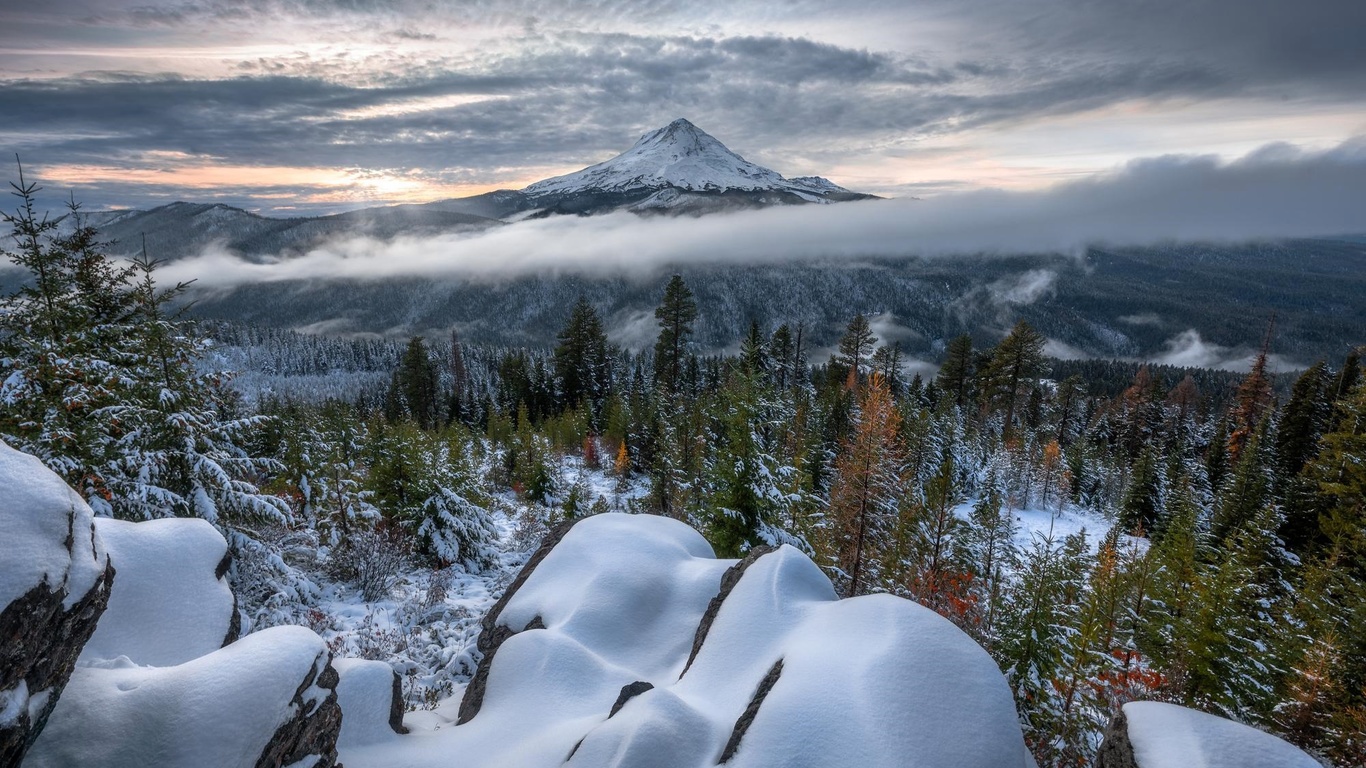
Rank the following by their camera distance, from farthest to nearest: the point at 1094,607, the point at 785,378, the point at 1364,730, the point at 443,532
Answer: the point at 785,378 < the point at 443,532 < the point at 1094,607 < the point at 1364,730

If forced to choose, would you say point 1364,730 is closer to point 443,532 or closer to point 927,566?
point 927,566

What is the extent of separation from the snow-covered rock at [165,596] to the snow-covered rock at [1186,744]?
10.2 metres

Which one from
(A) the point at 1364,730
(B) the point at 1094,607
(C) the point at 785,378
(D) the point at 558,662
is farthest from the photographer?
(C) the point at 785,378

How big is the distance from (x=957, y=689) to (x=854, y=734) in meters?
1.36

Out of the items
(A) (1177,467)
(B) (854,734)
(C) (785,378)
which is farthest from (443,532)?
(A) (1177,467)

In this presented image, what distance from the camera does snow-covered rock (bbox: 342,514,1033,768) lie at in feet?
19.3

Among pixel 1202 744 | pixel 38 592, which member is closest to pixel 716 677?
pixel 1202 744

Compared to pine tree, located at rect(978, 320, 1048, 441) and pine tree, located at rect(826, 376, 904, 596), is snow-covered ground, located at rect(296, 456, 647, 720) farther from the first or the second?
pine tree, located at rect(978, 320, 1048, 441)

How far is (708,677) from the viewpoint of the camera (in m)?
7.48

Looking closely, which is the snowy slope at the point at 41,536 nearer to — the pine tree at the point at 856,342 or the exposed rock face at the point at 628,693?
the exposed rock face at the point at 628,693

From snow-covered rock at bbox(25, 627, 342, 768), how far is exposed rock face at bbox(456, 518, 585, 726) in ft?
8.30

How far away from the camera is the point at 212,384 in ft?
39.4

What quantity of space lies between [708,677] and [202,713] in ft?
17.2

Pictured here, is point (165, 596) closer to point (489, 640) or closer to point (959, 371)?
point (489, 640)
